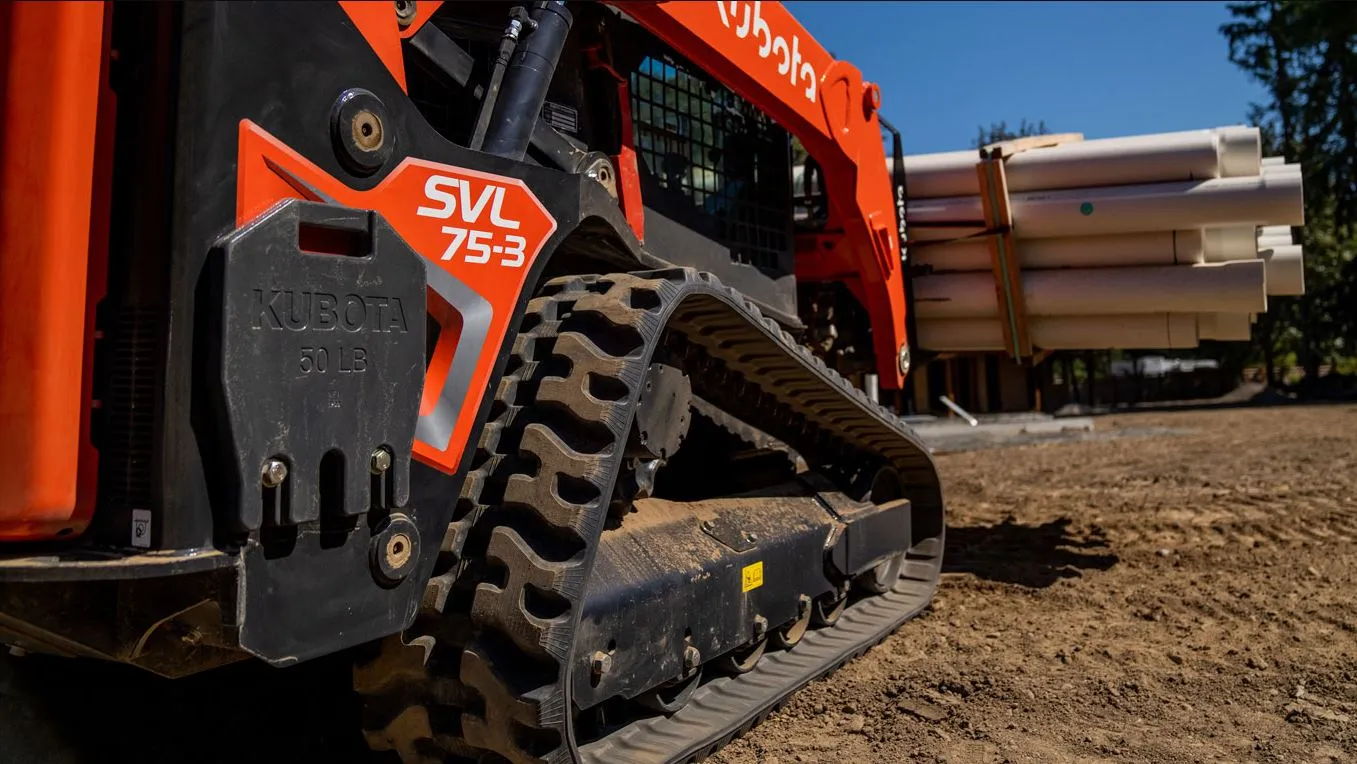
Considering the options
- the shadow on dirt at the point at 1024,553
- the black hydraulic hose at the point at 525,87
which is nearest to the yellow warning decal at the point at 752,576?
the black hydraulic hose at the point at 525,87

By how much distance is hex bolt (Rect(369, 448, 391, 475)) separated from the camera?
2.13m

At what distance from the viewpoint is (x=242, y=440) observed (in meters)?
1.87

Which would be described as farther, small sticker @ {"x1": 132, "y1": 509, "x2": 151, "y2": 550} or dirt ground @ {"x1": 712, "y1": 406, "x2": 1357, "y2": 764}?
dirt ground @ {"x1": 712, "y1": 406, "x2": 1357, "y2": 764}

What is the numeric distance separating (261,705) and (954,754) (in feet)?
6.66

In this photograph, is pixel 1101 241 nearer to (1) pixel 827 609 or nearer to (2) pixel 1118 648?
(2) pixel 1118 648

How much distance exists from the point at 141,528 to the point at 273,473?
0.23 meters

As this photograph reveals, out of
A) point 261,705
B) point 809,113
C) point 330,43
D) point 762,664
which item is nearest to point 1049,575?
point 762,664

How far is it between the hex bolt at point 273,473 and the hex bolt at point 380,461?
206 mm

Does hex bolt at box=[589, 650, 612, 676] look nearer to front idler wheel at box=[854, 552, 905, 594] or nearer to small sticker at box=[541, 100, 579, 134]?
small sticker at box=[541, 100, 579, 134]

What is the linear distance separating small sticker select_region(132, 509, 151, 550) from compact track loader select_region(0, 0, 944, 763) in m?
0.01

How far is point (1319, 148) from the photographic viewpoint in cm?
3219

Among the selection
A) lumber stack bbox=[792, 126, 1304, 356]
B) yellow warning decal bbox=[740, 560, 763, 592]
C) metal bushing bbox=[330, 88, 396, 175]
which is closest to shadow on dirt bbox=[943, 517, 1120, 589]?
lumber stack bbox=[792, 126, 1304, 356]

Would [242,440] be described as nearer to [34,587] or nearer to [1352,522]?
[34,587]

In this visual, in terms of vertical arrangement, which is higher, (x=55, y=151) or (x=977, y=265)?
(x=977, y=265)
